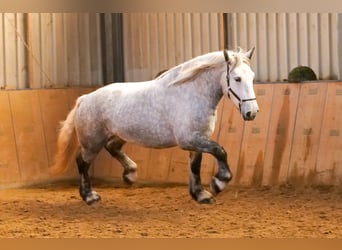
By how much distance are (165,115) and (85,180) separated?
49cm

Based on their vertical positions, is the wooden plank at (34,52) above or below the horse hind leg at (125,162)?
above

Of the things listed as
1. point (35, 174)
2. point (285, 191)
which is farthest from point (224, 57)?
point (35, 174)

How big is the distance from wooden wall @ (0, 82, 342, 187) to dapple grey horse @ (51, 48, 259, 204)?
0.14 ft

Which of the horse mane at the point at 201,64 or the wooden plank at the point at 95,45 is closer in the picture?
the horse mane at the point at 201,64

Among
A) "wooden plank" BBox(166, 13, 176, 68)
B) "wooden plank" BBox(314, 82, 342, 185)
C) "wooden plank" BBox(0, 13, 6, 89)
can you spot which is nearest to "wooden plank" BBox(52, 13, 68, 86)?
"wooden plank" BBox(0, 13, 6, 89)

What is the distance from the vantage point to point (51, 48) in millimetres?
3820

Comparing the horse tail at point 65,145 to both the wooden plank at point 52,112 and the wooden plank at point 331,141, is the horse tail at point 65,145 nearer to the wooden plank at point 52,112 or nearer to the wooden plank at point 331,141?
the wooden plank at point 52,112

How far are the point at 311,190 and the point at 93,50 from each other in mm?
1239

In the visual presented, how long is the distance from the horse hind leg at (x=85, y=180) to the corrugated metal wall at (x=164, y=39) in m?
0.43

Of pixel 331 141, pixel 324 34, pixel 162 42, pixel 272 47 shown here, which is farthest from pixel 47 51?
pixel 331 141

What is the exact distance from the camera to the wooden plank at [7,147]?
3.98 meters

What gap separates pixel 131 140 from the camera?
3.86 meters

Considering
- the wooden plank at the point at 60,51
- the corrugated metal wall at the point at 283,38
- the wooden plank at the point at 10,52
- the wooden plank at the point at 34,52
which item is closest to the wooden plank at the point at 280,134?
the corrugated metal wall at the point at 283,38

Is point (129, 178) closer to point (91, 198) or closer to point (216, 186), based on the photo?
point (91, 198)
